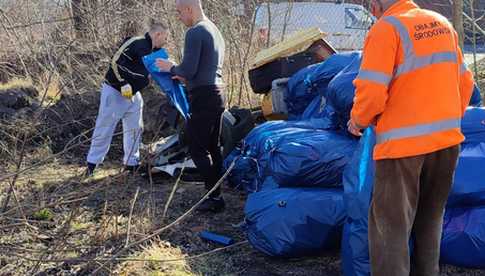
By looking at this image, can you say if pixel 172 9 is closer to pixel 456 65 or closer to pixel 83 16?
pixel 83 16

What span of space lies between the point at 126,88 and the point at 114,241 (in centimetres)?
205

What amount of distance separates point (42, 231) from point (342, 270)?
2.07 m

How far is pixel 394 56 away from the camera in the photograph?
9.51ft

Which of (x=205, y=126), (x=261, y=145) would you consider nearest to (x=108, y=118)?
(x=205, y=126)

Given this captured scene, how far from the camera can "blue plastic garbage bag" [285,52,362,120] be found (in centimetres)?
550

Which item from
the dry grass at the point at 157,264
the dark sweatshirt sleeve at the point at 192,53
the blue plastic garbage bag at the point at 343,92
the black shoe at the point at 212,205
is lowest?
the black shoe at the point at 212,205

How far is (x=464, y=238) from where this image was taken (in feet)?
11.9

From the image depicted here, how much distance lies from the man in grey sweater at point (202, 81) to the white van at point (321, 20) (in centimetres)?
352

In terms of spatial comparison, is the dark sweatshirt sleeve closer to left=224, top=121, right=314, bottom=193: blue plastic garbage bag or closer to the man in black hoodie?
left=224, top=121, right=314, bottom=193: blue plastic garbage bag

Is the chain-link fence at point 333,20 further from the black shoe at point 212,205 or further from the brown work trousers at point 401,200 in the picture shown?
the brown work trousers at point 401,200

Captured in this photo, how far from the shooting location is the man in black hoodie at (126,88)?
18.4 ft

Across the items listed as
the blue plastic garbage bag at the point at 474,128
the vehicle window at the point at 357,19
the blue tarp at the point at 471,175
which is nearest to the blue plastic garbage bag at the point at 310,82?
the blue plastic garbage bag at the point at 474,128

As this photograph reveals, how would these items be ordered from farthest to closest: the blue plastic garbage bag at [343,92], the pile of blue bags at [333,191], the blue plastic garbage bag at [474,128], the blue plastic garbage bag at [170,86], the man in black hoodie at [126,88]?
the man in black hoodie at [126,88], the blue plastic garbage bag at [170,86], the blue plastic garbage bag at [343,92], the blue plastic garbage bag at [474,128], the pile of blue bags at [333,191]

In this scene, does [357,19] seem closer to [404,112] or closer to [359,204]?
[359,204]
